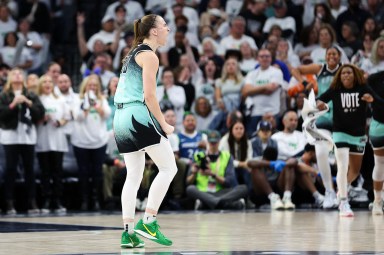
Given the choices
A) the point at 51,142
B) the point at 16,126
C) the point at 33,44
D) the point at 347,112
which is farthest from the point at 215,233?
the point at 33,44

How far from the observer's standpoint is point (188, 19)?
67.7 ft

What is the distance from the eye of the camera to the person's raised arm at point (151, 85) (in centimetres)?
855

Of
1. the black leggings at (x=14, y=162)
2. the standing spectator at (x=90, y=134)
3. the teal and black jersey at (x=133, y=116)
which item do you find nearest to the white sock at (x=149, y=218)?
the teal and black jersey at (x=133, y=116)

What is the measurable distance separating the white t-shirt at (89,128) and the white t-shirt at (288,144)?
9.76 feet

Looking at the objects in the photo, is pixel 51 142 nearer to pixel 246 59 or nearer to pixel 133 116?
pixel 246 59

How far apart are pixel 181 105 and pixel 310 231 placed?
312 inches

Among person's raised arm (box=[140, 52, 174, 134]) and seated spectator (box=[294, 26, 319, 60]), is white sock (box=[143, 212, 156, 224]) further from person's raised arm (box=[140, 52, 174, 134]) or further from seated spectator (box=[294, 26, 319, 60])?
seated spectator (box=[294, 26, 319, 60])

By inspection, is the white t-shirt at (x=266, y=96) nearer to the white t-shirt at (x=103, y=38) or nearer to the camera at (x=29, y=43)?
the white t-shirt at (x=103, y=38)

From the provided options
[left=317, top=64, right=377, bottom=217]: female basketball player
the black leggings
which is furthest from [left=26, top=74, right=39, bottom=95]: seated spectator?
[left=317, top=64, right=377, bottom=217]: female basketball player

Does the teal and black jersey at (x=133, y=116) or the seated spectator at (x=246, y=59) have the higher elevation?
the seated spectator at (x=246, y=59)

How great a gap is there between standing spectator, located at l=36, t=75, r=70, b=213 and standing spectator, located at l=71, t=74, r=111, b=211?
0.81 ft

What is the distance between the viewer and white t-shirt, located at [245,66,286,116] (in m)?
17.8

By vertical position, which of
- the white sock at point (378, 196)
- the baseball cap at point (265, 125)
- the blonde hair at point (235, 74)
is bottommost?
the white sock at point (378, 196)

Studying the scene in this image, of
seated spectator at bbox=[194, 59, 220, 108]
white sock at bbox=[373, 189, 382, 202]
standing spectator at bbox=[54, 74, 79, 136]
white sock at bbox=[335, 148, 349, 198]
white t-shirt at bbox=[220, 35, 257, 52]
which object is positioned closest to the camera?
white sock at bbox=[335, 148, 349, 198]
